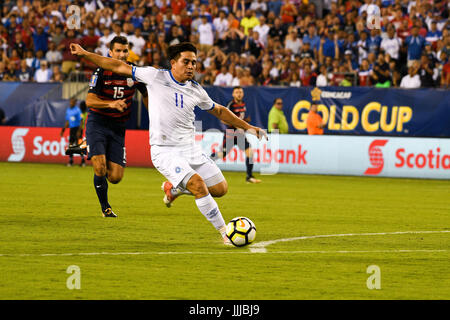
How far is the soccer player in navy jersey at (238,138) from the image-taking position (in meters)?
21.0

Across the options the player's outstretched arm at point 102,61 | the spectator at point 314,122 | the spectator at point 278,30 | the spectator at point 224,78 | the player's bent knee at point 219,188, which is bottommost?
the player's bent knee at point 219,188

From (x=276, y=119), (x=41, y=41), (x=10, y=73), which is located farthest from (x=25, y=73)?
(x=276, y=119)

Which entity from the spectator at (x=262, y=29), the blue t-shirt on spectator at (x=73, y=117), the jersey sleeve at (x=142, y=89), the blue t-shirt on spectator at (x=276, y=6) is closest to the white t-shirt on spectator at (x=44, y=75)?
the blue t-shirt on spectator at (x=73, y=117)

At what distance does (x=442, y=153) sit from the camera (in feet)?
75.3

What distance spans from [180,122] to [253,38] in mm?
18481

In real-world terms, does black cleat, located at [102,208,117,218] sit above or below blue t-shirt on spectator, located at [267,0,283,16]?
below

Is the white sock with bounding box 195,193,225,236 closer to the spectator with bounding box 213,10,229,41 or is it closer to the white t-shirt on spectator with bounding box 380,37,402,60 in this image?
the white t-shirt on spectator with bounding box 380,37,402,60

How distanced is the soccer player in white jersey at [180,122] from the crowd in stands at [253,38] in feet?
50.0

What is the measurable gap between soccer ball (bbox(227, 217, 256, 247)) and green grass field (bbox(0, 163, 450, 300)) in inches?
4.0

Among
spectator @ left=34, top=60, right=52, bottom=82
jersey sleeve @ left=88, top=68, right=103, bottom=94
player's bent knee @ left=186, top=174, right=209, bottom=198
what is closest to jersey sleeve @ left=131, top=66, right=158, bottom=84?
player's bent knee @ left=186, top=174, right=209, bottom=198

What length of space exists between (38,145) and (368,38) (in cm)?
1107

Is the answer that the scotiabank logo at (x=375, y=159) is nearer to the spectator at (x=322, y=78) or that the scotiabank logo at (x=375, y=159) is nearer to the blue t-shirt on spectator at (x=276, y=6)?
the spectator at (x=322, y=78)

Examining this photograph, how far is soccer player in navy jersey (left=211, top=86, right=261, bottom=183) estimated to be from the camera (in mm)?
20984
